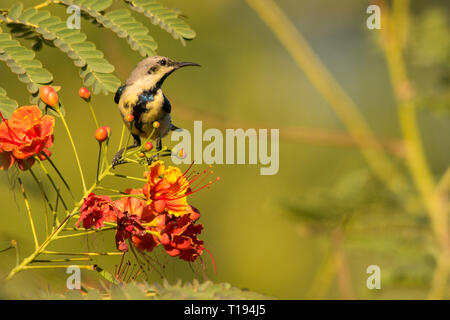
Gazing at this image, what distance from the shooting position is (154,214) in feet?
4.88

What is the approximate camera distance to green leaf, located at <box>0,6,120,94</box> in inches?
60.7

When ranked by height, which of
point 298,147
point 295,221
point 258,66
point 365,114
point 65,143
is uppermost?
point 258,66

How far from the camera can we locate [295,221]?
371 cm

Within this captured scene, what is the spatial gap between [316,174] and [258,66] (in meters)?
2.03

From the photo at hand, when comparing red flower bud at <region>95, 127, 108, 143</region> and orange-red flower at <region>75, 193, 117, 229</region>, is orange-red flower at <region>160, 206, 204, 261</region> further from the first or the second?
red flower bud at <region>95, 127, 108, 143</region>

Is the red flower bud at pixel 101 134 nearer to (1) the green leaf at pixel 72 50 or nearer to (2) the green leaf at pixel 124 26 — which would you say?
(1) the green leaf at pixel 72 50

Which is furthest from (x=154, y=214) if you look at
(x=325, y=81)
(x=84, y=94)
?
(x=325, y=81)

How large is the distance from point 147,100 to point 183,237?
0.47m

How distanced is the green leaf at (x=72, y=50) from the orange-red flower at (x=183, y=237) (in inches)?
14.9

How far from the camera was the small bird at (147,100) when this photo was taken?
170 cm

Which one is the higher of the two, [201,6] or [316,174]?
[201,6]

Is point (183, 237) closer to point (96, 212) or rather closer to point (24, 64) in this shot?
point (96, 212)

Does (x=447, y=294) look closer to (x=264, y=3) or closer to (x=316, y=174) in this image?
(x=264, y=3)
